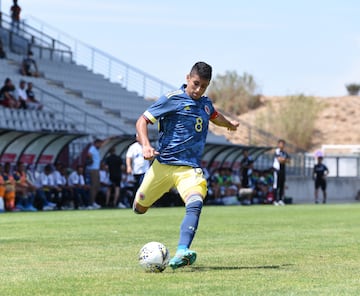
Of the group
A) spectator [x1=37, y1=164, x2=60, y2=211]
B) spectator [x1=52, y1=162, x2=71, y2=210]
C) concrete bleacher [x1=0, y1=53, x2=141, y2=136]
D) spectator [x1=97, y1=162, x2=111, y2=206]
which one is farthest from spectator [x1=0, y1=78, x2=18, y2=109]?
spectator [x1=37, y1=164, x2=60, y2=211]

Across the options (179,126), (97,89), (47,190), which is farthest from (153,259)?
(97,89)

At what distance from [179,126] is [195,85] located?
52 centimetres

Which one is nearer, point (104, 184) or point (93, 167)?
point (93, 167)

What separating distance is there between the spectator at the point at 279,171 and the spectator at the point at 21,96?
29.9 feet

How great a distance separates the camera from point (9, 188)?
95.9ft

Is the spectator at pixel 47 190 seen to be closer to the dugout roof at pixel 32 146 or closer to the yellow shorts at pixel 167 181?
the dugout roof at pixel 32 146

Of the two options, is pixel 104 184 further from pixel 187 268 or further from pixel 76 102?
pixel 187 268

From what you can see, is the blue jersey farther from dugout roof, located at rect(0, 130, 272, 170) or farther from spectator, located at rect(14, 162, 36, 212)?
spectator, located at rect(14, 162, 36, 212)

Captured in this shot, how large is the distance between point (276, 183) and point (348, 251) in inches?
941

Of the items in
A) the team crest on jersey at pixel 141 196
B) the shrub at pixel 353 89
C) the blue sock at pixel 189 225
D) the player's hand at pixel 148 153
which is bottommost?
the blue sock at pixel 189 225

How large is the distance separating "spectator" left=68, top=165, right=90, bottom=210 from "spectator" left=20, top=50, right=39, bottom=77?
406 inches

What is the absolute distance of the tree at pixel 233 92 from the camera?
8919cm

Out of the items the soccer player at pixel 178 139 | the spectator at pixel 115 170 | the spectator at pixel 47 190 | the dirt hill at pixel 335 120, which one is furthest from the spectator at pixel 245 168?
the dirt hill at pixel 335 120

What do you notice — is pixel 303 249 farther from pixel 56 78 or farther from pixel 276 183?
pixel 56 78
